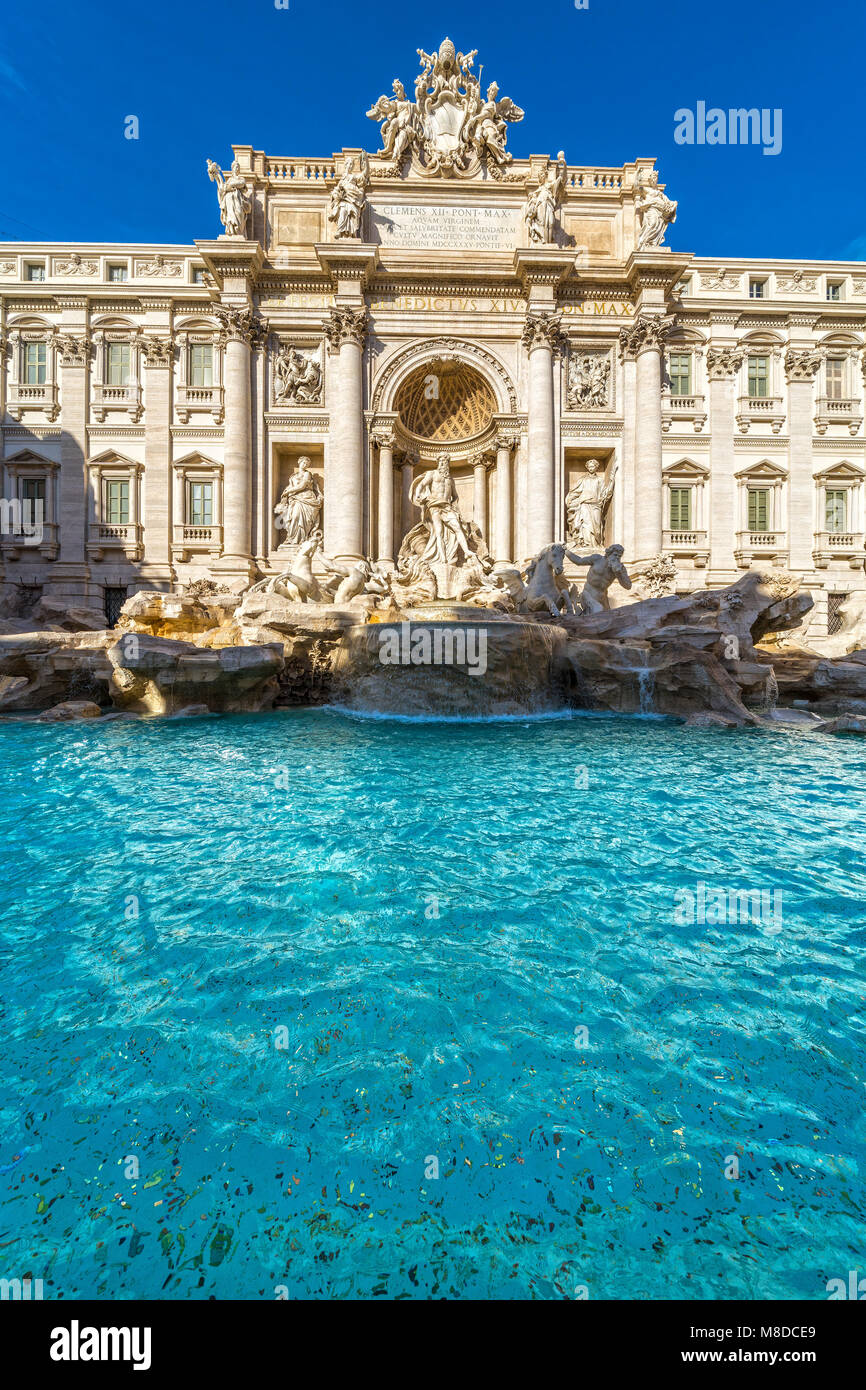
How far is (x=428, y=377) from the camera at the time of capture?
18.7 meters

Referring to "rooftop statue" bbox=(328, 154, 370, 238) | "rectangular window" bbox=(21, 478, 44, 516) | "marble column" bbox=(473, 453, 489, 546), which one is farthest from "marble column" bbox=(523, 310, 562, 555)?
Result: "rectangular window" bbox=(21, 478, 44, 516)

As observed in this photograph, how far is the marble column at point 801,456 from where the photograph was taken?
19578 mm

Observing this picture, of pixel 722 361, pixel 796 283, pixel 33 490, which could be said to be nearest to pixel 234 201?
pixel 33 490

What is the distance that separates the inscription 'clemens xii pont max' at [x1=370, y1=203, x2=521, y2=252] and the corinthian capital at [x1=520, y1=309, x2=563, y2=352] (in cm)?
260

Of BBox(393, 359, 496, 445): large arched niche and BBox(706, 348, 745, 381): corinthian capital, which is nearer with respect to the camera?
BBox(393, 359, 496, 445): large arched niche

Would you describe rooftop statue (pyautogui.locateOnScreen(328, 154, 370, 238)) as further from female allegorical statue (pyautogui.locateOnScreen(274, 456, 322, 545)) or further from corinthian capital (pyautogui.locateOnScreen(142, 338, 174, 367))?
female allegorical statue (pyautogui.locateOnScreen(274, 456, 322, 545))

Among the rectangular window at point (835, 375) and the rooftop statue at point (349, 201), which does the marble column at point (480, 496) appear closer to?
the rooftop statue at point (349, 201)

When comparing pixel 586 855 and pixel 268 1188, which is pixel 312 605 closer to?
pixel 586 855

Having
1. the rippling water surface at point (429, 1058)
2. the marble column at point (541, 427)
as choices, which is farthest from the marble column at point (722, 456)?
the rippling water surface at point (429, 1058)

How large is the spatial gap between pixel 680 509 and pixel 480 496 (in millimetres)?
6780

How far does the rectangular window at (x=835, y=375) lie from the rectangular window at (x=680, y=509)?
6380 millimetres

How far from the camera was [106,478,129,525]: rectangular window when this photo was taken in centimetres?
1897
